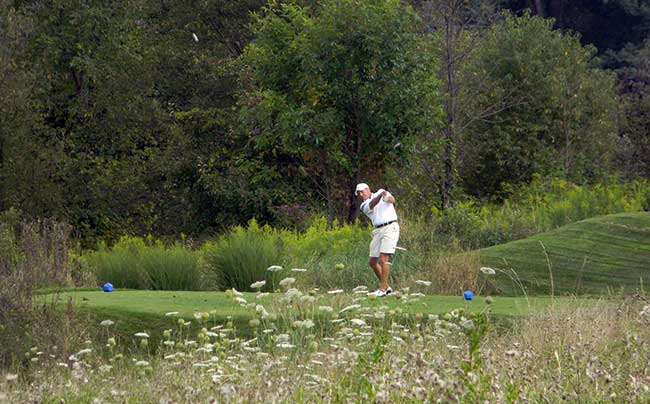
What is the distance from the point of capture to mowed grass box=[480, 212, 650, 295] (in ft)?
48.5

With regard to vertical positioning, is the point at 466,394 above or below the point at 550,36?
below

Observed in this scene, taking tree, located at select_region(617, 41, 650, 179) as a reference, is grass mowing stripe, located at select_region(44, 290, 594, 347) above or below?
below

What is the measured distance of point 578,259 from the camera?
1548 cm

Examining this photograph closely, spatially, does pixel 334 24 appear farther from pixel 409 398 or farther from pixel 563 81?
pixel 409 398

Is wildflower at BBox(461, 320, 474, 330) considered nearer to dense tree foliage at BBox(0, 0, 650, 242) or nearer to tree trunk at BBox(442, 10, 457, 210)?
dense tree foliage at BBox(0, 0, 650, 242)

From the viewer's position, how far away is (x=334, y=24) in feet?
67.5

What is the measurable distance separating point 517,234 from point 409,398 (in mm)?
13760

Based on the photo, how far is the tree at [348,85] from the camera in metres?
20.7

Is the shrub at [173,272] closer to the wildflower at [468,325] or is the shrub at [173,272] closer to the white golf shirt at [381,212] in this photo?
the white golf shirt at [381,212]

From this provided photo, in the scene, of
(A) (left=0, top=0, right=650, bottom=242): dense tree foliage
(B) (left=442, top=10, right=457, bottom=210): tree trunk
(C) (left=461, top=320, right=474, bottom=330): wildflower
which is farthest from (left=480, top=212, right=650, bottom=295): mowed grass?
(C) (left=461, top=320, right=474, bottom=330): wildflower

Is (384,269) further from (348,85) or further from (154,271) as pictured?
(348,85)

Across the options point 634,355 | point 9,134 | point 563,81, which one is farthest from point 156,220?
point 634,355

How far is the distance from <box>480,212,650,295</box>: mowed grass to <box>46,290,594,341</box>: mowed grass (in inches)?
91.7

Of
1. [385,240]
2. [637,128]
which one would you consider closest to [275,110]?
[385,240]
